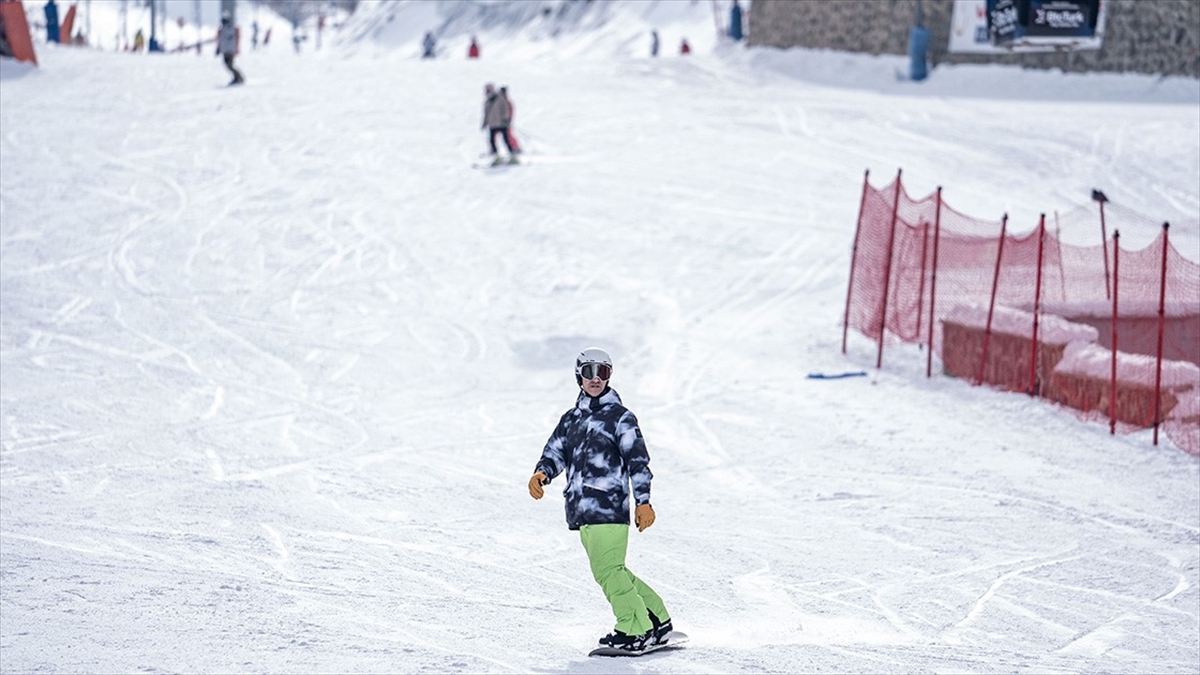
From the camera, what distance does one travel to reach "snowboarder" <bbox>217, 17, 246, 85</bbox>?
29844 mm

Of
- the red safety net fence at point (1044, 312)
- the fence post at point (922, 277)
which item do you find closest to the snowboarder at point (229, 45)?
the red safety net fence at point (1044, 312)

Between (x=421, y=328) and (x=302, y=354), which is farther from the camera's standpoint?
(x=421, y=328)

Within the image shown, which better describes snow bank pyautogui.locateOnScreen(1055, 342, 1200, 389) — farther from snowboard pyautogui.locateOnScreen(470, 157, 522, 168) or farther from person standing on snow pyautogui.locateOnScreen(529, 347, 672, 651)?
snowboard pyautogui.locateOnScreen(470, 157, 522, 168)

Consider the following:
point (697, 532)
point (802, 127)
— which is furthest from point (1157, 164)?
point (697, 532)

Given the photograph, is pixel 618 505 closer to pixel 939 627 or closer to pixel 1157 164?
pixel 939 627

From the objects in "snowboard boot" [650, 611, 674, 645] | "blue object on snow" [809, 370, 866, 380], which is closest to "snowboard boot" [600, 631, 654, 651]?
"snowboard boot" [650, 611, 674, 645]

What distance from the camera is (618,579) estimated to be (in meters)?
6.04

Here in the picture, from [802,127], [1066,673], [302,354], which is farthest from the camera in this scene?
[802,127]

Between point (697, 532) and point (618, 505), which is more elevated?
point (618, 505)

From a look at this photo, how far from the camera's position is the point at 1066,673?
6699 millimetres

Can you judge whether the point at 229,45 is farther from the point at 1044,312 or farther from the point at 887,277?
the point at 1044,312

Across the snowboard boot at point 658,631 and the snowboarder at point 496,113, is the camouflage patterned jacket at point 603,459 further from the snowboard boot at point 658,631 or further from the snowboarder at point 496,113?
the snowboarder at point 496,113

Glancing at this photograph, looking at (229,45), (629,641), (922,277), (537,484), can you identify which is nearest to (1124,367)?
(922,277)

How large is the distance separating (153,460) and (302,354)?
414 centimetres
